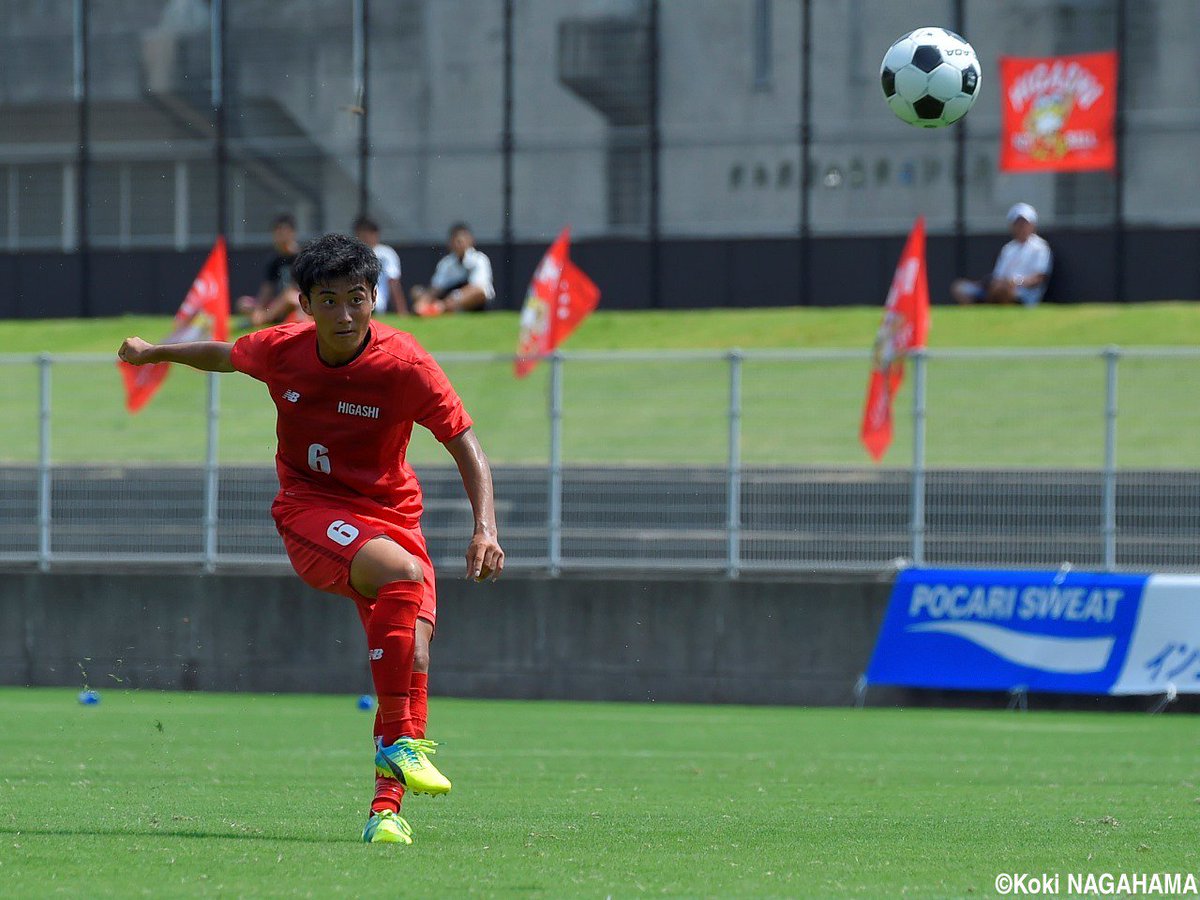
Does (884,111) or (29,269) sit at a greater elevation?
(884,111)

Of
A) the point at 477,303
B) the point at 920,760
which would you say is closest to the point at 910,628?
the point at 920,760

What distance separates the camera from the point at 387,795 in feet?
20.5

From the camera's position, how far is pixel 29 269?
29453mm

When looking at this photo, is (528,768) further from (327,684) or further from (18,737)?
(327,684)

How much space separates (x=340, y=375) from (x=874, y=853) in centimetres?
240

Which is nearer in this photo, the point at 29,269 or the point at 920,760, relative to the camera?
the point at 920,760

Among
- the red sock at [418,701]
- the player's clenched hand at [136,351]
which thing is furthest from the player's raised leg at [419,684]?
the player's clenched hand at [136,351]

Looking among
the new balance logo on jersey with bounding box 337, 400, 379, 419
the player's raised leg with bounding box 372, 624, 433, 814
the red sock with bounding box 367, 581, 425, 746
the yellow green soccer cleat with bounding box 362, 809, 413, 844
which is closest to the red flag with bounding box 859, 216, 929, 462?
the new balance logo on jersey with bounding box 337, 400, 379, 419

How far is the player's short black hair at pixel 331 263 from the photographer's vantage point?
6449 millimetres

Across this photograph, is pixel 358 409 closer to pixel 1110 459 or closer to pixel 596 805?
pixel 596 805

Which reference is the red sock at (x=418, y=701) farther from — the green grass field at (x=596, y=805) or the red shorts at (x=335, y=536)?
the green grass field at (x=596, y=805)

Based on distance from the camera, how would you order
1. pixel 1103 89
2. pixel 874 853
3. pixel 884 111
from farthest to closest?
pixel 884 111
pixel 1103 89
pixel 874 853

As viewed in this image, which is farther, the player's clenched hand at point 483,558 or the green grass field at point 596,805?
the player's clenched hand at point 483,558

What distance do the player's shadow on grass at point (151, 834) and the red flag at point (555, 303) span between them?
39.0ft
